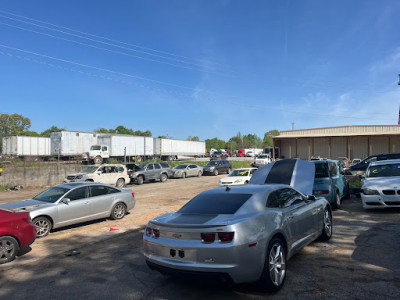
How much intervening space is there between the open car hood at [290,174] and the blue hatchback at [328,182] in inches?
18.5

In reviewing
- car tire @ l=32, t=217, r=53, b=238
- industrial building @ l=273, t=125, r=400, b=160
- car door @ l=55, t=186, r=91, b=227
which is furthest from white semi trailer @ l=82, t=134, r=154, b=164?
car tire @ l=32, t=217, r=53, b=238

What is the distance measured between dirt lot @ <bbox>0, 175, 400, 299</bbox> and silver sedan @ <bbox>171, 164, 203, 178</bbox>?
19.2 metres

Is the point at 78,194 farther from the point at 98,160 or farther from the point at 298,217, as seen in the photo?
the point at 98,160

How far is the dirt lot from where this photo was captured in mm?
4207

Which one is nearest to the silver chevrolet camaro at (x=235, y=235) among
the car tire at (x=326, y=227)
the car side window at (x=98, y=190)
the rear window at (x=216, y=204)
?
the rear window at (x=216, y=204)

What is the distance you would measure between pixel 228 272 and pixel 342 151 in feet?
135

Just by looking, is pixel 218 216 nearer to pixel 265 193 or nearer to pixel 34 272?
pixel 265 193

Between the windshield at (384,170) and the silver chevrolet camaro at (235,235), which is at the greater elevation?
the windshield at (384,170)

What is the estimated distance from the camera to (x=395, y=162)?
1041 centimetres

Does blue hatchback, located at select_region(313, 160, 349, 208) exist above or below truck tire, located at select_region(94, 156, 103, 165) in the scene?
below

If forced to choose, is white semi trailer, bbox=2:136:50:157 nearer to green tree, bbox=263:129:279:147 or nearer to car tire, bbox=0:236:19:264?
car tire, bbox=0:236:19:264

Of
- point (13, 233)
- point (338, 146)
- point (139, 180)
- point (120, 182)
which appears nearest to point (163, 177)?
point (139, 180)

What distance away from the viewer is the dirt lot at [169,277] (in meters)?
4.21

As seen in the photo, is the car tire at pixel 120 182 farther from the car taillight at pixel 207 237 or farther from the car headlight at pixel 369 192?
the car taillight at pixel 207 237
